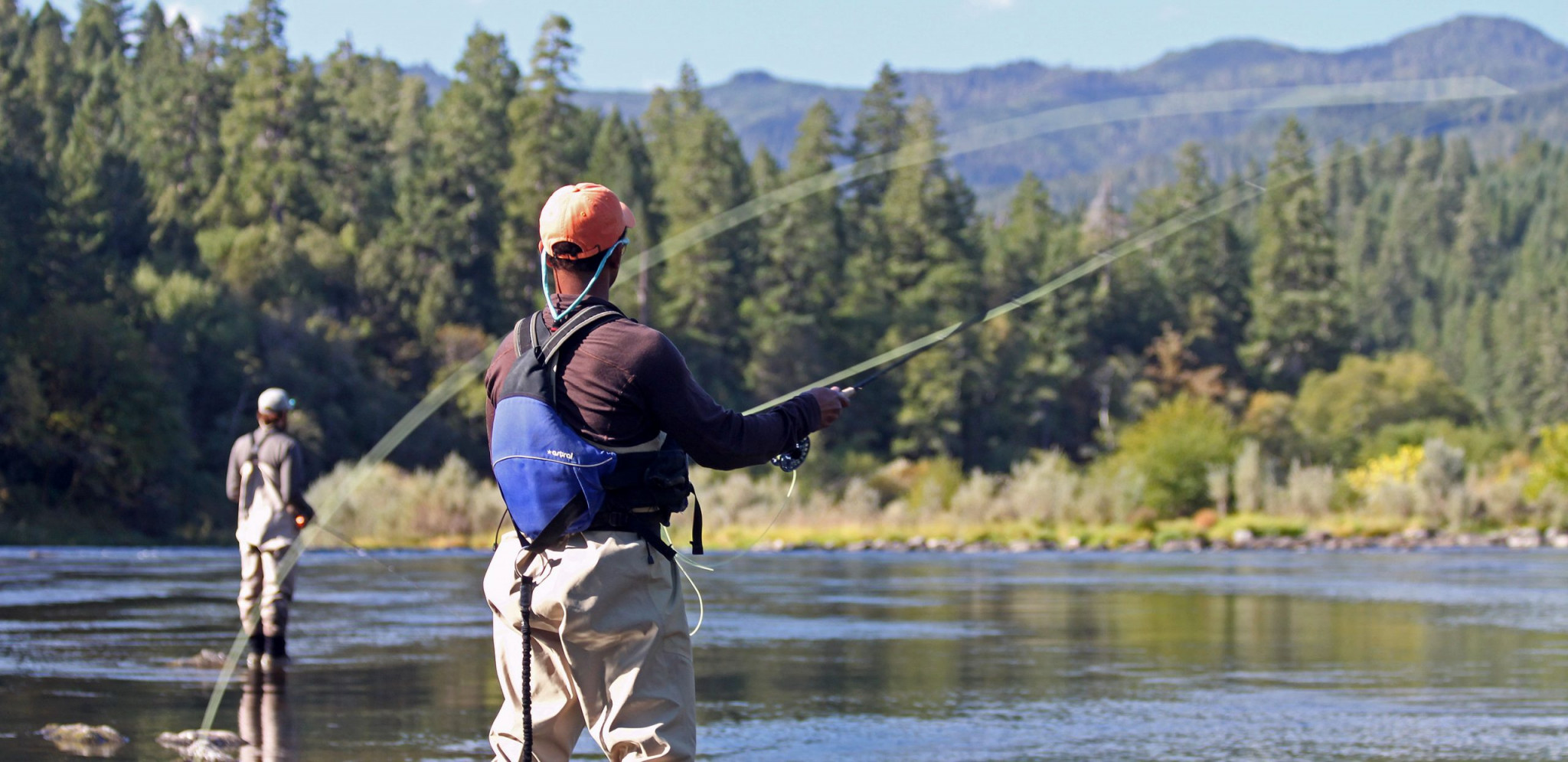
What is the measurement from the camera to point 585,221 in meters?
4.74

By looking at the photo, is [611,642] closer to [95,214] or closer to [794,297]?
[95,214]

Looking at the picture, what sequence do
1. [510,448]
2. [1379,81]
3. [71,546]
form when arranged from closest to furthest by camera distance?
[510,448] < [1379,81] < [71,546]

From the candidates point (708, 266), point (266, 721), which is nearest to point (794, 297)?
point (708, 266)

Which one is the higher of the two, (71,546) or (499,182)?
(499,182)

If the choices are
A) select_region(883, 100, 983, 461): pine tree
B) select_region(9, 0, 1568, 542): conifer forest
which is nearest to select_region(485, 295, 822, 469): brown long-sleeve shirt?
select_region(9, 0, 1568, 542): conifer forest

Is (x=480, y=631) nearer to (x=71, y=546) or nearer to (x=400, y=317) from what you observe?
(x=71, y=546)

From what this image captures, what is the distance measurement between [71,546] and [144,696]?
105ft

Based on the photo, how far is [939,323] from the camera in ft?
242

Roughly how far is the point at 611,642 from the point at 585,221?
1081 millimetres

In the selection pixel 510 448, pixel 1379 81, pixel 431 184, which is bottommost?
pixel 510 448

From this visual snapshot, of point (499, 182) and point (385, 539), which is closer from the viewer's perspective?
point (385, 539)

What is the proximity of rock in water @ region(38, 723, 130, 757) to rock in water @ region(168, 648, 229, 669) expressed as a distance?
9.57 ft

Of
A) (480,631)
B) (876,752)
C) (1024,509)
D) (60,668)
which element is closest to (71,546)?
(1024,509)

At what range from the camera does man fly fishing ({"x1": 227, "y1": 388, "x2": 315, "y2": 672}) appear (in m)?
10.7
